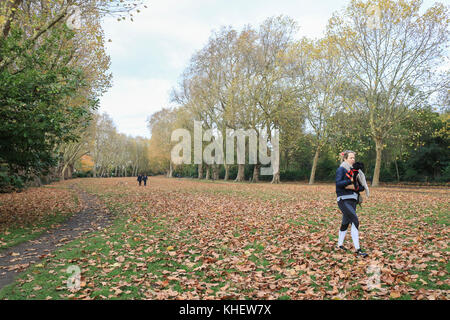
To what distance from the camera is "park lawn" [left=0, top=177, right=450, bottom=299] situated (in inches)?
188

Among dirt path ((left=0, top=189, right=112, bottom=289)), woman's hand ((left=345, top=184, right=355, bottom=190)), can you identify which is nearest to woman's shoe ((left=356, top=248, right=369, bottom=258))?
woman's hand ((left=345, top=184, right=355, bottom=190))

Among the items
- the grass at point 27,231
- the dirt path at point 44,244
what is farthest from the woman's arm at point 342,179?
the grass at point 27,231

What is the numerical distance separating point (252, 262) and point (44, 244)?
665 centimetres

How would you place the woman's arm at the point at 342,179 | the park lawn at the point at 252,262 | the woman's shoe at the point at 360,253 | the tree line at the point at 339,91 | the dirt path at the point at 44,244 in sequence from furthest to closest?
1. the tree line at the point at 339,91
2. the dirt path at the point at 44,244
3. the woman's arm at the point at 342,179
4. the woman's shoe at the point at 360,253
5. the park lawn at the point at 252,262

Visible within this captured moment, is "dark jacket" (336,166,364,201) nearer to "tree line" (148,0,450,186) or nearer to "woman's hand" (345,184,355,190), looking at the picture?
"woman's hand" (345,184,355,190)

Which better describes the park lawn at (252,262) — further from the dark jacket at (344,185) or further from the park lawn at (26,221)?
the park lawn at (26,221)

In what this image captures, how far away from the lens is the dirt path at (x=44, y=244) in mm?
6262

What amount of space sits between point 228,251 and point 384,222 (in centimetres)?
609

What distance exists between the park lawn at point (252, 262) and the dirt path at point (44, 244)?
1.19 feet

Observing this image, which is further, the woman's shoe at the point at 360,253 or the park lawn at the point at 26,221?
the park lawn at the point at 26,221

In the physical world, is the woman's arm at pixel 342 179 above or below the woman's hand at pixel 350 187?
above

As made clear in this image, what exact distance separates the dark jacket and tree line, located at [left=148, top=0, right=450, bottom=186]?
18.3 metres

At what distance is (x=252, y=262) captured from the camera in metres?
6.22
